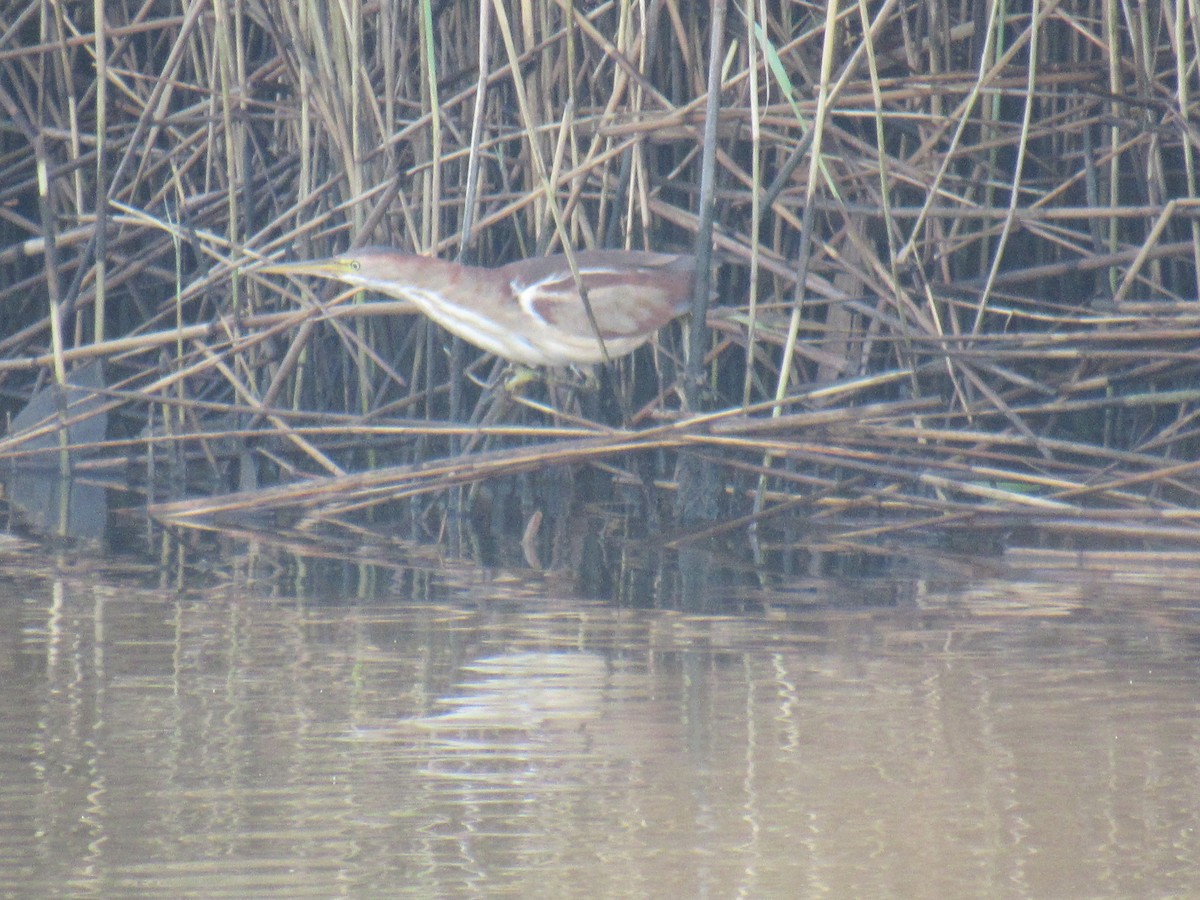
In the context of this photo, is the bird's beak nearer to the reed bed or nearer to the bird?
the bird

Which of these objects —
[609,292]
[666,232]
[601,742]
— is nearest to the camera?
[601,742]

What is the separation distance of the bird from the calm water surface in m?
0.93

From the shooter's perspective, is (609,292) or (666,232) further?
(666,232)

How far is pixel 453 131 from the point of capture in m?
4.46

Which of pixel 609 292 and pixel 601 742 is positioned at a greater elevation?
pixel 609 292

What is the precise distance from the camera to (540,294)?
12.7 ft

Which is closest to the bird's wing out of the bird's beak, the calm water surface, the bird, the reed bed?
the bird

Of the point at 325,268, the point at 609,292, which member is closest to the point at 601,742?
the point at 609,292

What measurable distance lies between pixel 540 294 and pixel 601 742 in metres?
1.87

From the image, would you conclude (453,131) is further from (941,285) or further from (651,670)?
(651,670)

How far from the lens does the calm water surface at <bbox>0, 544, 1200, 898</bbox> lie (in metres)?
1.73

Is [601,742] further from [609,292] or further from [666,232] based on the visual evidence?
[666,232]

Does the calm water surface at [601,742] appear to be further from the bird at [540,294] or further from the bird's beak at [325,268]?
the bird's beak at [325,268]

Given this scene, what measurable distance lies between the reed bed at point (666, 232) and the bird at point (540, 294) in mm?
126
